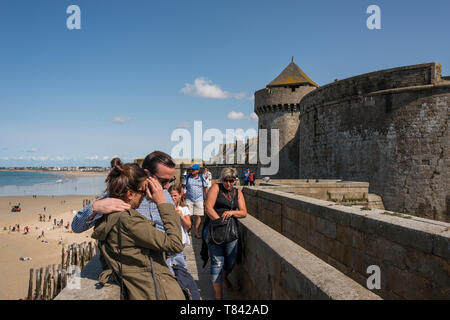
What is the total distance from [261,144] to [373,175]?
55.8 ft

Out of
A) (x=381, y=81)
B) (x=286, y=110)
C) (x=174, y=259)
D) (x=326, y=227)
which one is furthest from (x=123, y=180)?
(x=286, y=110)

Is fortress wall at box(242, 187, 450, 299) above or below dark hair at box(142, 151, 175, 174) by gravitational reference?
below

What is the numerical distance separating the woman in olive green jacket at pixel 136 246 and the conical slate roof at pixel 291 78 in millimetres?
28900

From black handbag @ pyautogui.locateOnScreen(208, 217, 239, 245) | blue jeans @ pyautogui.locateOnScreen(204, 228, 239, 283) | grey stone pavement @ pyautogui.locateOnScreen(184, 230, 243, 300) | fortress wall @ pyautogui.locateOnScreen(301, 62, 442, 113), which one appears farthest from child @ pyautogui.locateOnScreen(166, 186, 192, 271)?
fortress wall @ pyautogui.locateOnScreen(301, 62, 442, 113)

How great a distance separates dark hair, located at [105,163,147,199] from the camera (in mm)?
2172

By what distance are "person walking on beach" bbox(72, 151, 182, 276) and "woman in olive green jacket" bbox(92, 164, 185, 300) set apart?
0.21 ft

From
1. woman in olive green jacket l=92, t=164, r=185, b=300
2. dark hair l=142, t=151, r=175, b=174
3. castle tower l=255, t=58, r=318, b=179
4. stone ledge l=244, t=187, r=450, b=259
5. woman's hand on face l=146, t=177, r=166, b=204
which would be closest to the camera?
woman in olive green jacket l=92, t=164, r=185, b=300

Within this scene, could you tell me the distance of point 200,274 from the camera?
16.7 ft

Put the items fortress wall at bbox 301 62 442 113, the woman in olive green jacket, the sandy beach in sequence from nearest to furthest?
the woman in olive green jacket
fortress wall at bbox 301 62 442 113
the sandy beach

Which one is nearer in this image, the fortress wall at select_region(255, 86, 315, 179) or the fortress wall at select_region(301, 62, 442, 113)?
the fortress wall at select_region(301, 62, 442, 113)

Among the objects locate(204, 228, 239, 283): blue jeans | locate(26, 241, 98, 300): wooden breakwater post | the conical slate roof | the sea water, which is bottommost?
the sea water

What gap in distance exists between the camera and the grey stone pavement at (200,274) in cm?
415

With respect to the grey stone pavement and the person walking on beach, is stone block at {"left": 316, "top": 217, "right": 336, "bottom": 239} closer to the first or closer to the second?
the grey stone pavement
